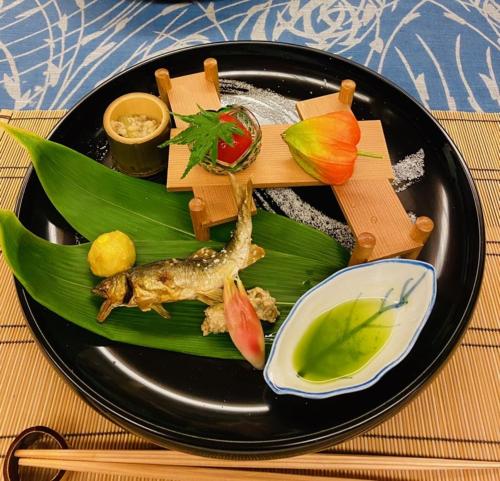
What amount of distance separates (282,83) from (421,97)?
71cm

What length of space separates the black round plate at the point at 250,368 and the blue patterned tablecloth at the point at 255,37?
2.13 feet

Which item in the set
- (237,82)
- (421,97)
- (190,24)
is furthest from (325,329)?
(190,24)

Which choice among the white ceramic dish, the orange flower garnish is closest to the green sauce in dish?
the white ceramic dish

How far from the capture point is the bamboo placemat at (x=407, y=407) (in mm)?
1207

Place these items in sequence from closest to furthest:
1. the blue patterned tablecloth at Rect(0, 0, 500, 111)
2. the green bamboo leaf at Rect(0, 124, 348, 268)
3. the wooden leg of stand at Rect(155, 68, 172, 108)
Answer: the green bamboo leaf at Rect(0, 124, 348, 268) → the wooden leg of stand at Rect(155, 68, 172, 108) → the blue patterned tablecloth at Rect(0, 0, 500, 111)

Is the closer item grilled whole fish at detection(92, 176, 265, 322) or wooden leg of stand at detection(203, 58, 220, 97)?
grilled whole fish at detection(92, 176, 265, 322)

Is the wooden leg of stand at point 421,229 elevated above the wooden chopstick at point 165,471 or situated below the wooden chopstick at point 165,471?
above

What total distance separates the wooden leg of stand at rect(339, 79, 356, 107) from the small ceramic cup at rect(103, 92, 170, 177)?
50 centimetres

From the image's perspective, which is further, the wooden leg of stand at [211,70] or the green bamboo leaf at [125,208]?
the wooden leg of stand at [211,70]

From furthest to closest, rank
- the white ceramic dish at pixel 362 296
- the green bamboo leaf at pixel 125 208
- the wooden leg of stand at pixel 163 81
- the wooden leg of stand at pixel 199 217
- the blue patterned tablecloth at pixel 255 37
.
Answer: the blue patterned tablecloth at pixel 255 37 → the wooden leg of stand at pixel 163 81 → the green bamboo leaf at pixel 125 208 → the wooden leg of stand at pixel 199 217 → the white ceramic dish at pixel 362 296

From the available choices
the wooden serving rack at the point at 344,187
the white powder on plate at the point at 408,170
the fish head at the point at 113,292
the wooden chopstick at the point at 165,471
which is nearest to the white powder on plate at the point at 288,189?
the white powder on plate at the point at 408,170

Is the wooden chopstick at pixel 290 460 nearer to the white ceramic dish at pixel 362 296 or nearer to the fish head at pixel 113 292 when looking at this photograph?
the white ceramic dish at pixel 362 296

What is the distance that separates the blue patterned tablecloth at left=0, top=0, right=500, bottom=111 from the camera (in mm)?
2072

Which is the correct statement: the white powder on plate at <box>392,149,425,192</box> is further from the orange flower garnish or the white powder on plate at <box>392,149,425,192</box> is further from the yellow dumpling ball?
the yellow dumpling ball
